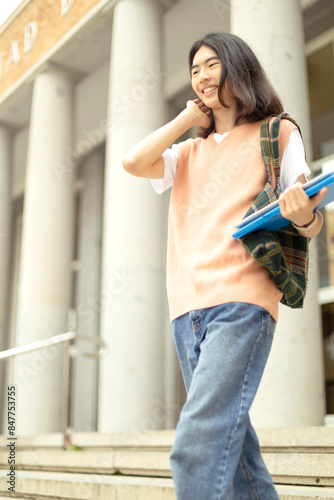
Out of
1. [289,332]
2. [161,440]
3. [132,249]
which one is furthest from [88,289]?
[289,332]

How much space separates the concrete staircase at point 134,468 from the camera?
10.9ft

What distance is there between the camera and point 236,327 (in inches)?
67.7

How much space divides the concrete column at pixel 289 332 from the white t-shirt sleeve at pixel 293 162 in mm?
3040

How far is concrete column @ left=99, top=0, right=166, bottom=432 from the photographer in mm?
6863

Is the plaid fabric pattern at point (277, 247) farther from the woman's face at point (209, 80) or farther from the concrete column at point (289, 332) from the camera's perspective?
the concrete column at point (289, 332)

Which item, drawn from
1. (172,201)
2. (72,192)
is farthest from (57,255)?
(172,201)

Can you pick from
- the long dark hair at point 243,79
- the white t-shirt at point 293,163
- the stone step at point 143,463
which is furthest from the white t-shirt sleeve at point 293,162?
the stone step at point 143,463

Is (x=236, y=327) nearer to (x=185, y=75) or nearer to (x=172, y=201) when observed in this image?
(x=172, y=201)

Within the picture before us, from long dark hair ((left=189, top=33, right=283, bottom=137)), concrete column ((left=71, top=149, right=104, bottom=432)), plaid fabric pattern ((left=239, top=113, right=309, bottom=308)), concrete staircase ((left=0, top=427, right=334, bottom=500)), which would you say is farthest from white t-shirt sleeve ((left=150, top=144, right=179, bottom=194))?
concrete column ((left=71, top=149, right=104, bottom=432))

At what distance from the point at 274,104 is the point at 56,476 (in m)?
3.57

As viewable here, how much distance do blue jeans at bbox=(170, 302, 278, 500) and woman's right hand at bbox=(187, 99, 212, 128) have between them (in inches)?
27.8

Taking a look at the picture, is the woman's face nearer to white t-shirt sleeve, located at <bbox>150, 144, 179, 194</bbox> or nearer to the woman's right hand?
the woman's right hand

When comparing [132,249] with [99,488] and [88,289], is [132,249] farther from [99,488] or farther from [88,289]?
[88,289]

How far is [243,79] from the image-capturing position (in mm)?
2027
